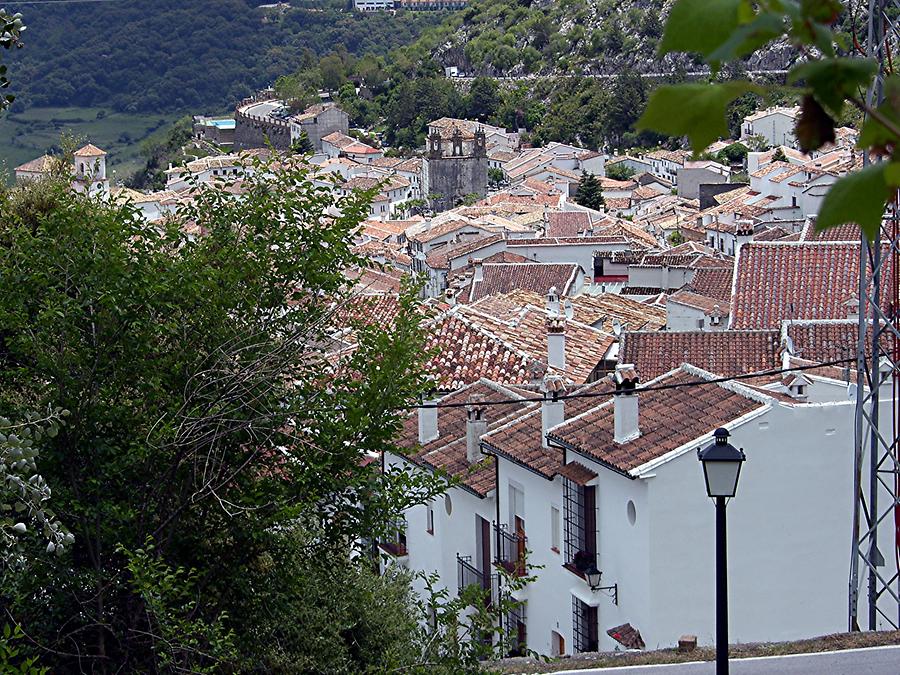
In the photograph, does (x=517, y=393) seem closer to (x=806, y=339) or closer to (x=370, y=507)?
(x=806, y=339)

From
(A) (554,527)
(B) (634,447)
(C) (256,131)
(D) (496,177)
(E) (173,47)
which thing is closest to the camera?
(B) (634,447)

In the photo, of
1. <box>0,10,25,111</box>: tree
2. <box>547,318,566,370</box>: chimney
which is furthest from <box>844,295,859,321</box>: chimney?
<box>0,10,25,111</box>: tree

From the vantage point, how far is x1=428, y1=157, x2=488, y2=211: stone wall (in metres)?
91.8

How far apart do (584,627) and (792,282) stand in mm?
8893

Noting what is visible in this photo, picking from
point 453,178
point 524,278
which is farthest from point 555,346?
point 453,178

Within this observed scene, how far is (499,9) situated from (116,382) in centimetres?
14455

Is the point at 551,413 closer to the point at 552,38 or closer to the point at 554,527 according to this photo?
the point at 554,527

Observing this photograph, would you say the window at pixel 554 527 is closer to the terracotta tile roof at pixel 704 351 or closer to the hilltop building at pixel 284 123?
the terracotta tile roof at pixel 704 351

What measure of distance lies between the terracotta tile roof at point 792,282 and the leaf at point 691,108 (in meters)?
17.8

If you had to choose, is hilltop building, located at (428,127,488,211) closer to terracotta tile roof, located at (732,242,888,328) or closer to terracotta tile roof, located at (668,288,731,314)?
terracotta tile roof, located at (668,288,731,314)

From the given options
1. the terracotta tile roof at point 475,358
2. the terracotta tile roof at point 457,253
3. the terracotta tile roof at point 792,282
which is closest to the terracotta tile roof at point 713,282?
the terracotta tile roof at point 792,282

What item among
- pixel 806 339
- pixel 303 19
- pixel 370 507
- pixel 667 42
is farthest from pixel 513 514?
pixel 303 19

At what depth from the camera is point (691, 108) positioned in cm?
105

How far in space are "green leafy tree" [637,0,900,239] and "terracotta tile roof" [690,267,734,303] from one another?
2754cm
